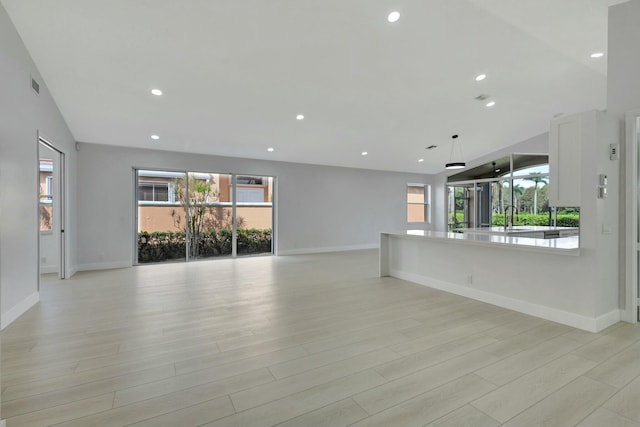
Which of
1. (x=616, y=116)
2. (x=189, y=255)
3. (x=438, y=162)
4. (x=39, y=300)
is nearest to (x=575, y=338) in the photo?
(x=616, y=116)

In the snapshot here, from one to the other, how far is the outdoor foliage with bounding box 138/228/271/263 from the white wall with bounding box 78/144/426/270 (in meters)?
0.34

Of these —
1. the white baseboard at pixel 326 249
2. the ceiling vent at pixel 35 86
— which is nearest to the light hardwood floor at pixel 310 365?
the ceiling vent at pixel 35 86

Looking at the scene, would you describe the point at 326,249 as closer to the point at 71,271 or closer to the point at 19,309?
the point at 71,271

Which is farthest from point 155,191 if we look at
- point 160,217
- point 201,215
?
point 201,215

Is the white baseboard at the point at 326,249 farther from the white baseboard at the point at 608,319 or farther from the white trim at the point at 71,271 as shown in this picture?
the white baseboard at the point at 608,319

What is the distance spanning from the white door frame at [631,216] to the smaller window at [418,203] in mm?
7738

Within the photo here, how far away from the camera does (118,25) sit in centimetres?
342

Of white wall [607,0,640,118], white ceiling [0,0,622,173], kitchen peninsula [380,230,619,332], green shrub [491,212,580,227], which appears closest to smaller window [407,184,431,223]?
green shrub [491,212,580,227]

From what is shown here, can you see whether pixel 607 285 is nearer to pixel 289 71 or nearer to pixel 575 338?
pixel 575 338

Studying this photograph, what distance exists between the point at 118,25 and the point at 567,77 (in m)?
7.09

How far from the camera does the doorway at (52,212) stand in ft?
17.6

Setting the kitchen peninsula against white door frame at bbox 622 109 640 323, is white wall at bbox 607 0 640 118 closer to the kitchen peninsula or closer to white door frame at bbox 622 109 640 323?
white door frame at bbox 622 109 640 323

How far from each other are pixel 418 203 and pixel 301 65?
809cm

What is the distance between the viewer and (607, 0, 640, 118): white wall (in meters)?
3.12
